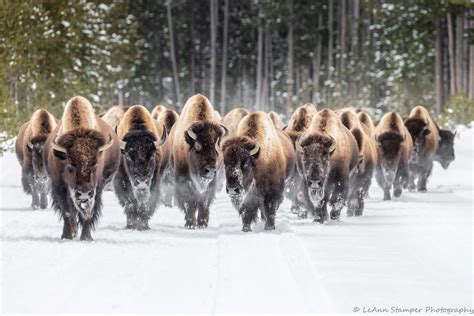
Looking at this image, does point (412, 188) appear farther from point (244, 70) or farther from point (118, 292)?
point (244, 70)

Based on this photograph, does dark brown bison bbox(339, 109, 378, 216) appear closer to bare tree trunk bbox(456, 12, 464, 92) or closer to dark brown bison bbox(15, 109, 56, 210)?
dark brown bison bbox(15, 109, 56, 210)

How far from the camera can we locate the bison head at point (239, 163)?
11602 millimetres

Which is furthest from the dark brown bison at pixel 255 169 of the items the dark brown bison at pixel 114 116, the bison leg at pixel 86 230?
the dark brown bison at pixel 114 116

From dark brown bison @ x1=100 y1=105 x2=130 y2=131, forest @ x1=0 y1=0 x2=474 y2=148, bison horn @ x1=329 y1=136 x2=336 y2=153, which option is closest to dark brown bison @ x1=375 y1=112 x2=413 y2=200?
bison horn @ x1=329 y1=136 x2=336 y2=153

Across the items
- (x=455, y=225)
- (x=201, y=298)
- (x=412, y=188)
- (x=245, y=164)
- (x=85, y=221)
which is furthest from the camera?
(x=412, y=188)

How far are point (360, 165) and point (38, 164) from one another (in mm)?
5105

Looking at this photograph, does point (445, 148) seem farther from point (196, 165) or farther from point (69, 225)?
point (69, 225)

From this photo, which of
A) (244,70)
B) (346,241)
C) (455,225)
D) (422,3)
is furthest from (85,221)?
(244,70)

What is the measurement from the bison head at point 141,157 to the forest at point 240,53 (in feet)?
39.1

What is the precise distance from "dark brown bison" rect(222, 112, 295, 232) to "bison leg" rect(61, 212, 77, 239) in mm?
1835

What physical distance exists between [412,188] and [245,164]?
10.5m

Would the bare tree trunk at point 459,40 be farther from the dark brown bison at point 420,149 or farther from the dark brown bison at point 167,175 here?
the dark brown bison at point 167,175

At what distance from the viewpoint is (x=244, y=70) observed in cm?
7631

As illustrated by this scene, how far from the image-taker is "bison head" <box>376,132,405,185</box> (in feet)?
59.0
